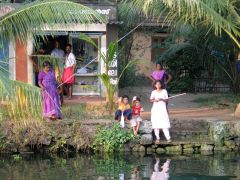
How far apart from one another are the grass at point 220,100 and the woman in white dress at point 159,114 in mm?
3782

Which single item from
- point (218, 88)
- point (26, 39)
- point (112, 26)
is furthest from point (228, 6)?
point (218, 88)

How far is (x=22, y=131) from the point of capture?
13125 millimetres

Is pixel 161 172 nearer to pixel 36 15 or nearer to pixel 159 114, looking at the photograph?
pixel 159 114

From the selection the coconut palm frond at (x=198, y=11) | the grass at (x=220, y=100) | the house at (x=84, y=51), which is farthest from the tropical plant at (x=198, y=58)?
the coconut palm frond at (x=198, y=11)

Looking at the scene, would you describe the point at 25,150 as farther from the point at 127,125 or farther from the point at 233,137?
the point at 233,137

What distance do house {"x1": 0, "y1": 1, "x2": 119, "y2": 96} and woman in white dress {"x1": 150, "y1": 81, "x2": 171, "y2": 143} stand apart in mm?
3084

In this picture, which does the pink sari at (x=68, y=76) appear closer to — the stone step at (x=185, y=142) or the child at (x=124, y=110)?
the child at (x=124, y=110)

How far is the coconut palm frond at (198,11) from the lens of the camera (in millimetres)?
11742

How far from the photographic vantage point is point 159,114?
521 inches

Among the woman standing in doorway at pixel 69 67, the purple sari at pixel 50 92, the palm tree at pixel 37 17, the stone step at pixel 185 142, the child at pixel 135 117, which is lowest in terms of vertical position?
the stone step at pixel 185 142

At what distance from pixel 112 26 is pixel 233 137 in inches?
206

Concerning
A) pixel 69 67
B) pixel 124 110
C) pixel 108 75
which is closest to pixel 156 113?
pixel 124 110

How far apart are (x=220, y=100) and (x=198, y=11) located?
6463mm

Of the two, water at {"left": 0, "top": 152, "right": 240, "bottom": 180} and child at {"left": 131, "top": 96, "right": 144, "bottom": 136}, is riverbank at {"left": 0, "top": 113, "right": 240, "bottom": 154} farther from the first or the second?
water at {"left": 0, "top": 152, "right": 240, "bottom": 180}
